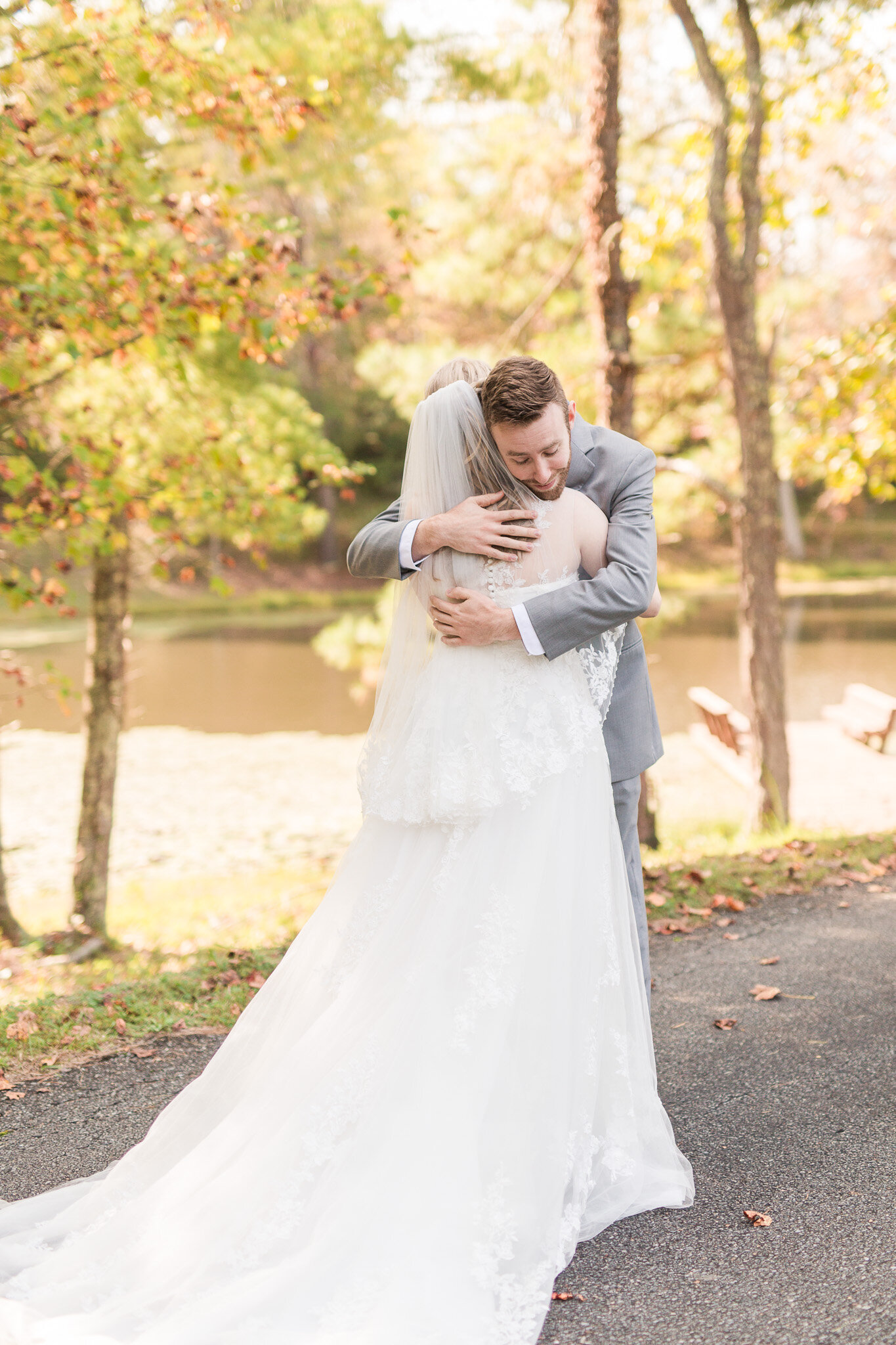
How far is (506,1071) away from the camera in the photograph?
247 centimetres

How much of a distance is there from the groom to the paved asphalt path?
588 mm

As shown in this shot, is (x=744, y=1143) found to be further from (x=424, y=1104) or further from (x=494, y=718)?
(x=494, y=718)

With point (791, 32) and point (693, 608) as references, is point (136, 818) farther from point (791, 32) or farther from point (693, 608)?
point (791, 32)

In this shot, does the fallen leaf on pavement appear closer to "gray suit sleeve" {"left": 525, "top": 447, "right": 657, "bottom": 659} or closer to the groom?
the groom

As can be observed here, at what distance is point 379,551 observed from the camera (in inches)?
110

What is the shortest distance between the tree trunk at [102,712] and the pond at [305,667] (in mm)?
5564

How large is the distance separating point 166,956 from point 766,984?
288 centimetres

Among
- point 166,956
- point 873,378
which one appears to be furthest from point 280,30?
point 166,956

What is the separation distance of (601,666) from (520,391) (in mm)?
801

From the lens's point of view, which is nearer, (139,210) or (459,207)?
(139,210)

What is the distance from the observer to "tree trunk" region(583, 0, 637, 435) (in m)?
7.12

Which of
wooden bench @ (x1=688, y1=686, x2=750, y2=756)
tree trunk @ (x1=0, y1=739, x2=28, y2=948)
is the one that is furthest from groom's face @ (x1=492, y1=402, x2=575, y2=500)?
wooden bench @ (x1=688, y1=686, x2=750, y2=756)

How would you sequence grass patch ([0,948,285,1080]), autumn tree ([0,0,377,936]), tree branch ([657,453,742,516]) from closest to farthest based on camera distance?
1. grass patch ([0,948,285,1080])
2. autumn tree ([0,0,377,936])
3. tree branch ([657,453,742,516])

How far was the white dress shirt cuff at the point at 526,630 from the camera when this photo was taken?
8.53 ft
